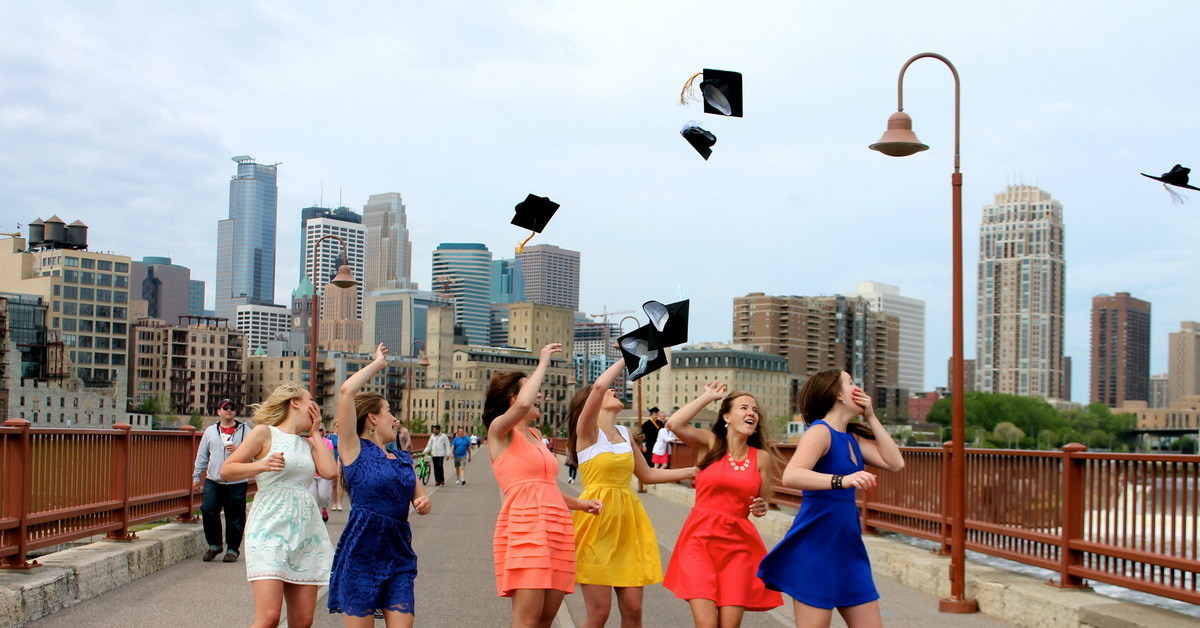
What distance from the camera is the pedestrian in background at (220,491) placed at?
15133 mm

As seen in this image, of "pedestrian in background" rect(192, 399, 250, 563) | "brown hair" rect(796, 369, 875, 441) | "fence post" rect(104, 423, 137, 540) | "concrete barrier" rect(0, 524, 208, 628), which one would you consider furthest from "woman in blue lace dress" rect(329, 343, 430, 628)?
"pedestrian in background" rect(192, 399, 250, 563)

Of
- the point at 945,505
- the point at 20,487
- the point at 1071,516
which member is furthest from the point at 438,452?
the point at 1071,516

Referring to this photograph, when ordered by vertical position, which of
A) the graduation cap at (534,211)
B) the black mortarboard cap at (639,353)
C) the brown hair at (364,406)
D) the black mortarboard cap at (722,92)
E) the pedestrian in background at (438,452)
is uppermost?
the black mortarboard cap at (722,92)

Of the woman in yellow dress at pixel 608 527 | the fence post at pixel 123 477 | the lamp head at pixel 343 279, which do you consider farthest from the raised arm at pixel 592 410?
the lamp head at pixel 343 279

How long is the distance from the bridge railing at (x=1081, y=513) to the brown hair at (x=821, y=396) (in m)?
1.10

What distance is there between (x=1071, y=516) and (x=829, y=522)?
217 inches

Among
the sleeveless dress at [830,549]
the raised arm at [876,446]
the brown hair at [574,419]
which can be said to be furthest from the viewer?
the brown hair at [574,419]

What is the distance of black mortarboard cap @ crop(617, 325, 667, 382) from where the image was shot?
784cm

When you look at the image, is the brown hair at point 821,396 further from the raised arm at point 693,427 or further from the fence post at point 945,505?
the fence post at point 945,505

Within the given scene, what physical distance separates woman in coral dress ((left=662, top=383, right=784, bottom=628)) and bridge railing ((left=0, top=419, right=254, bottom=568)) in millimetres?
5959

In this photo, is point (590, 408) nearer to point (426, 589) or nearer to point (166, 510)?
point (426, 589)

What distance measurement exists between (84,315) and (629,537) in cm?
18381

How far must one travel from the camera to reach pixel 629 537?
812 centimetres

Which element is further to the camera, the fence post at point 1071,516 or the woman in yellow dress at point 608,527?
the fence post at point 1071,516
